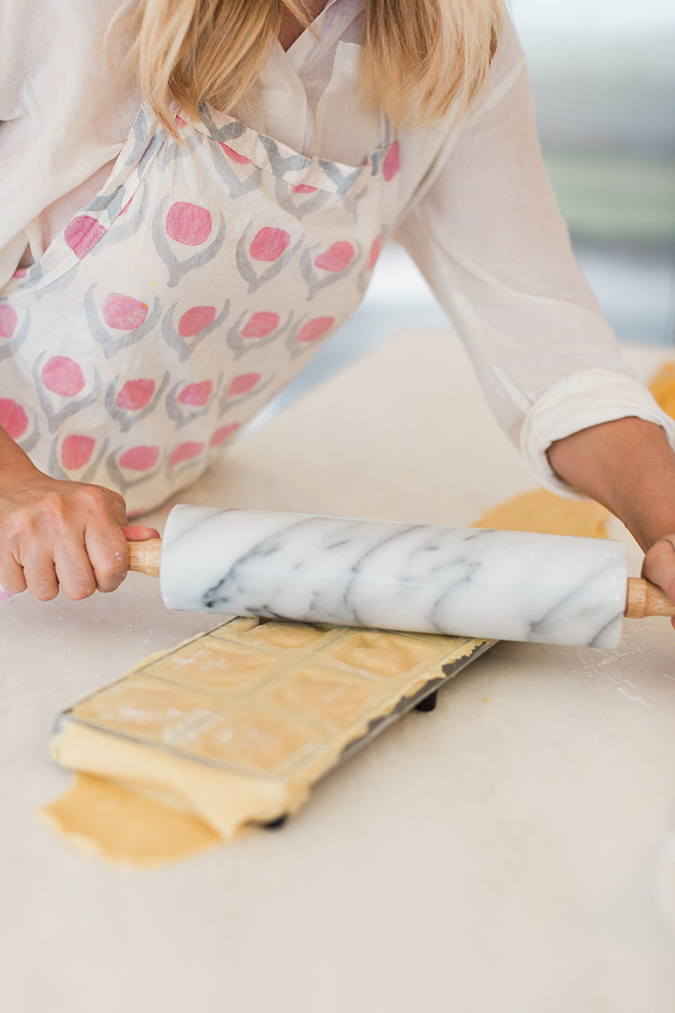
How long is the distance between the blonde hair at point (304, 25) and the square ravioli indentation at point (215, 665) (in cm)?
40

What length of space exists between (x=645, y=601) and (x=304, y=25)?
0.51 m

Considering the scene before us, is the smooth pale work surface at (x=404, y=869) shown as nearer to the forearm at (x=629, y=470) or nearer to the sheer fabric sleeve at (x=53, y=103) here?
the forearm at (x=629, y=470)

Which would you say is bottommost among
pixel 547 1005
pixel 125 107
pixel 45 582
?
→ pixel 547 1005

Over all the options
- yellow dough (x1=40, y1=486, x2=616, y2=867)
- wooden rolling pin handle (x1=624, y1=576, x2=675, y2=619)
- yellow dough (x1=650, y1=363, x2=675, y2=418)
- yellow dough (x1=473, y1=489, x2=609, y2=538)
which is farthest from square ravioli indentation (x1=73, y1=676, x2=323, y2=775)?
yellow dough (x1=650, y1=363, x2=675, y2=418)

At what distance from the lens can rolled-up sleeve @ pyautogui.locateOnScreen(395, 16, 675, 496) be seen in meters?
0.89

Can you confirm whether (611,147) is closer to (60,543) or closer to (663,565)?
(663,565)

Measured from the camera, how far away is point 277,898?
48 centimetres

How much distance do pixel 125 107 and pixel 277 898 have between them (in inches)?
23.8

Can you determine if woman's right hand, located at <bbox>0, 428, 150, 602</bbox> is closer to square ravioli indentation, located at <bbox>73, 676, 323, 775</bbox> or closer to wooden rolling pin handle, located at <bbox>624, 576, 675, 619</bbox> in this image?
square ravioli indentation, located at <bbox>73, 676, 323, 775</bbox>

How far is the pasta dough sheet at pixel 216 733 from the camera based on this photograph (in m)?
0.51

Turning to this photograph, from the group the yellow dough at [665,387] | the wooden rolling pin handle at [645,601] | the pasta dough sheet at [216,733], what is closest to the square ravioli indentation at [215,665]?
the pasta dough sheet at [216,733]

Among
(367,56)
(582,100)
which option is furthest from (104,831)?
(582,100)

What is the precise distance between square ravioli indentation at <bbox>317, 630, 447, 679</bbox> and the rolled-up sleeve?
31cm

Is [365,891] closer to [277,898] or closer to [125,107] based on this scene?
[277,898]
